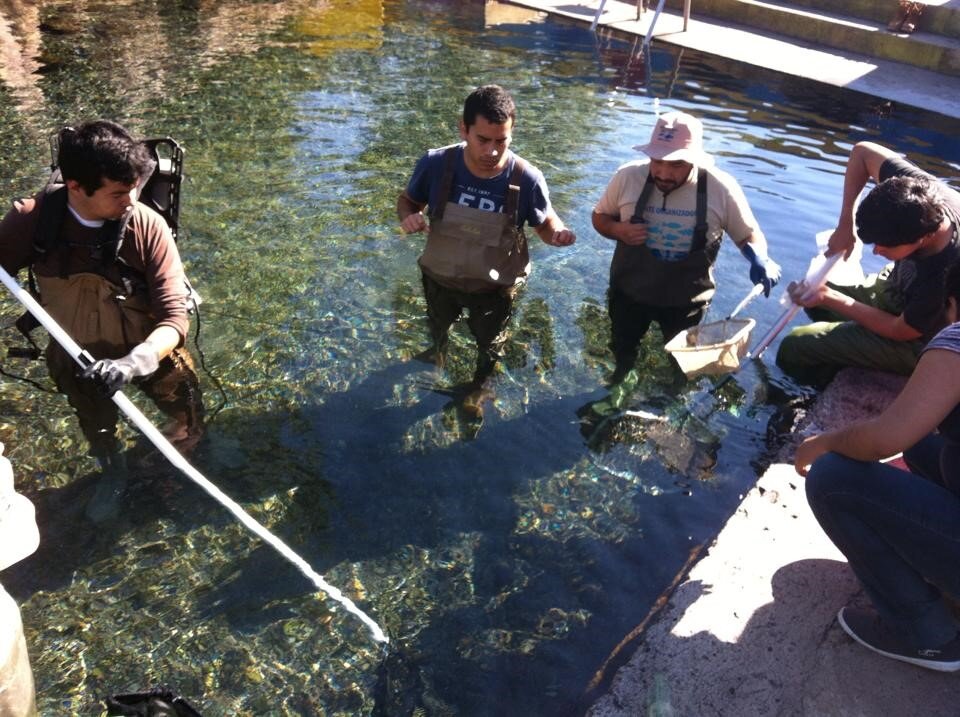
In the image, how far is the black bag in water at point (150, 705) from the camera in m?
2.89

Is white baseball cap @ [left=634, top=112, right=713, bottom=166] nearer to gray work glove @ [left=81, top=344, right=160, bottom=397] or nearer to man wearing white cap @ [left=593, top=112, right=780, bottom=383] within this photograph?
man wearing white cap @ [left=593, top=112, right=780, bottom=383]

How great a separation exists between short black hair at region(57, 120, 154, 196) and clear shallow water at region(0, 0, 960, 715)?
1.96m

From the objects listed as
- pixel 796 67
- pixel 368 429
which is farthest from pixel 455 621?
pixel 796 67

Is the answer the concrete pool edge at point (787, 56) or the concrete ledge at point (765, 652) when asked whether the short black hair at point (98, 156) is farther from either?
the concrete pool edge at point (787, 56)

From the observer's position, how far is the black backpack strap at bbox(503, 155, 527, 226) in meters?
4.67

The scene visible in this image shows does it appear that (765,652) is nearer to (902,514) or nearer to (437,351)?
(902,514)

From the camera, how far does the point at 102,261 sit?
371 centimetres

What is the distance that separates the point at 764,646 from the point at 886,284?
11.0 ft

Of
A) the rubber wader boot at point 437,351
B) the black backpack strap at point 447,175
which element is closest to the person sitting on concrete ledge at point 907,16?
the rubber wader boot at point 437,351

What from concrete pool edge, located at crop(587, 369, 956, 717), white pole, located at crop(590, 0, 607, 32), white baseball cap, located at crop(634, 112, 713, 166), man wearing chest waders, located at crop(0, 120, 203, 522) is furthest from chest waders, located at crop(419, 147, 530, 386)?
white pole, located at crop(590, 0, 607, 32)

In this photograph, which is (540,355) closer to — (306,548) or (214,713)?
(306,548)

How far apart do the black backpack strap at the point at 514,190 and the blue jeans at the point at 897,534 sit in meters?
2.18

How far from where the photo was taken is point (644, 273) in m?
5.27

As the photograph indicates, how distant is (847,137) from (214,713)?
37.8 ft
